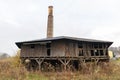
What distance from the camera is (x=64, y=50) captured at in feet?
88.7

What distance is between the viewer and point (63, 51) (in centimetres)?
2708

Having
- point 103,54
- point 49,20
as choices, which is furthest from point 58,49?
point 49,20

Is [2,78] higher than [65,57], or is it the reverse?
[65,57]

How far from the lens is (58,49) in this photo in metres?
27.5

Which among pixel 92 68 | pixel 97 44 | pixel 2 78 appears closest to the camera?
pixel 2 78

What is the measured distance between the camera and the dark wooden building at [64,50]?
89.4ft

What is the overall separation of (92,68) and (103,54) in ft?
42.2

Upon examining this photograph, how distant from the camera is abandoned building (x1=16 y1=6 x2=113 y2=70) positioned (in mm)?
27250

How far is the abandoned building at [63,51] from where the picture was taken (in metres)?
27.2

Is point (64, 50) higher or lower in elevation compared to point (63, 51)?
higher

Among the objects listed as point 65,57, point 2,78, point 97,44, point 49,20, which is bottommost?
point 2,78

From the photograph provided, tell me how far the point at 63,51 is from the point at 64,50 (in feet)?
0.63

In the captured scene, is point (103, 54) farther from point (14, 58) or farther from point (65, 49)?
point (14, 58)

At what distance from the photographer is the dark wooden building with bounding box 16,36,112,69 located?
27.2 meters
